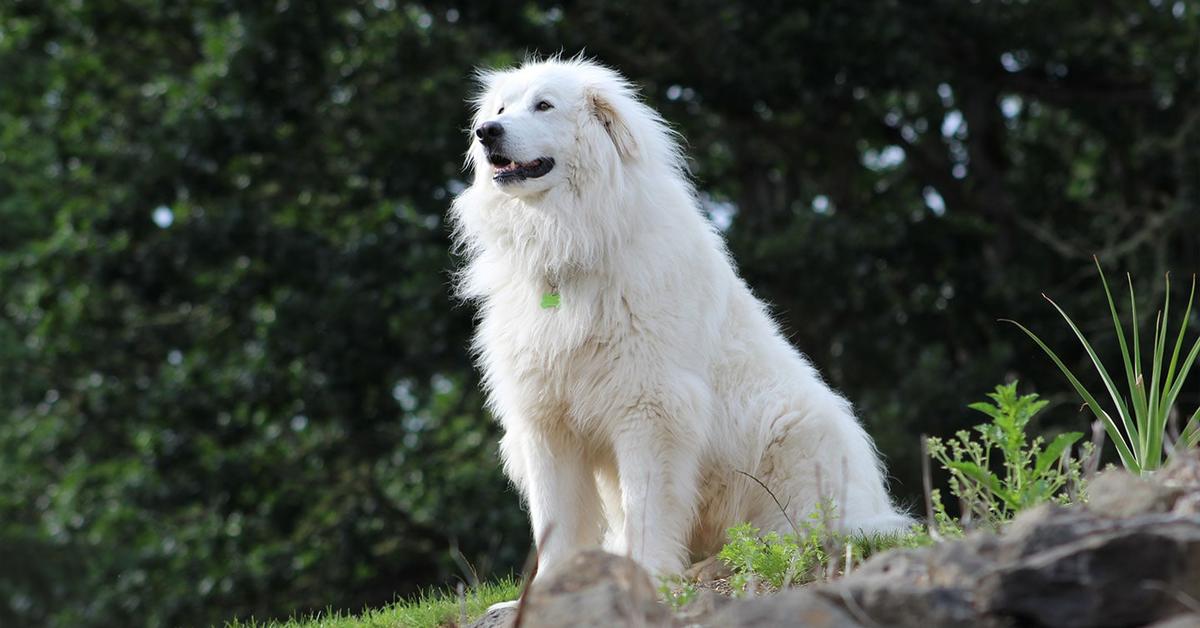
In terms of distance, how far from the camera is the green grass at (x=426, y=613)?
565cm

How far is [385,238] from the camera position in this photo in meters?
13.0

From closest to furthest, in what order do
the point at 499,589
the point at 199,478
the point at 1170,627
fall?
the point at 1170,627 → the point at 499,589 → the point at 199,478

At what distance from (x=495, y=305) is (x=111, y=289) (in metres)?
9.23

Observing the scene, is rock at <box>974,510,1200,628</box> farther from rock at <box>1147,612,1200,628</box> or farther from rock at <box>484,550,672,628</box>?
rock at <box>484,550,672,628</box>

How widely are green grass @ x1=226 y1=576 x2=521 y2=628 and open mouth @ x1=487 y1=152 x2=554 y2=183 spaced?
5.23 ft

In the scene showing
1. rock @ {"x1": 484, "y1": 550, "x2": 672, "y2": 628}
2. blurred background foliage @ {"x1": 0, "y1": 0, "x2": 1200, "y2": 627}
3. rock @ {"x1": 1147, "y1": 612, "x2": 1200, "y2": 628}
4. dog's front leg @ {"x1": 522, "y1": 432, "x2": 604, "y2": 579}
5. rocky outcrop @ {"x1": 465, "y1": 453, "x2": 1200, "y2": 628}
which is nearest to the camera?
rock @ {"x1": 1147, "y1": 612, "x2": 1200, "y2": 628}

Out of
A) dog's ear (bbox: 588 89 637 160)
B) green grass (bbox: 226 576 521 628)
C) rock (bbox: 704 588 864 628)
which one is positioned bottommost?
green grass (bbox: 226 576 521 628)

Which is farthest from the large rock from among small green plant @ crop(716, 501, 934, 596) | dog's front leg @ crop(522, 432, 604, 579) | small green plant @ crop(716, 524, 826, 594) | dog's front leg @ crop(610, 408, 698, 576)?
dog's front leg @ crop(522, 432, 604, 579)

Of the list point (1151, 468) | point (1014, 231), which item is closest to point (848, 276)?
point (1014, 231)

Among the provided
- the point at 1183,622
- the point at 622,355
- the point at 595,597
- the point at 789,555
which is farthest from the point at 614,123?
the point at 1183,622

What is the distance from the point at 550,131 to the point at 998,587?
2.87 meters

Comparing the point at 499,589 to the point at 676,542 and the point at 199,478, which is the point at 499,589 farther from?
the point at 199,478

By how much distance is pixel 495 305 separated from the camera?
5645mm

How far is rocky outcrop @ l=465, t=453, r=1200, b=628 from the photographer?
3.07 metres
